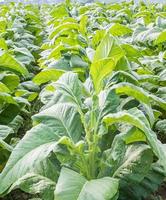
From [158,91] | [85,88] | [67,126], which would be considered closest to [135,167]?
[67,126]

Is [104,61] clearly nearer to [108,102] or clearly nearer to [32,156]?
[108,102]

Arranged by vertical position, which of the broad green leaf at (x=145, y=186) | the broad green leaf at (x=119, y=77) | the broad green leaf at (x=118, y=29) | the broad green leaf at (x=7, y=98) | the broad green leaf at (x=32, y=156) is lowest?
the broad green leaf at (x=145, y=186)

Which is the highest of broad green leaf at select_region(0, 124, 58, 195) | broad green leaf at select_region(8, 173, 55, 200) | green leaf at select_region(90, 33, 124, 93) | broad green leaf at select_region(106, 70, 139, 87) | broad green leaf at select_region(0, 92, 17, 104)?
green leaf at select_region(90, 33, 124, 93)

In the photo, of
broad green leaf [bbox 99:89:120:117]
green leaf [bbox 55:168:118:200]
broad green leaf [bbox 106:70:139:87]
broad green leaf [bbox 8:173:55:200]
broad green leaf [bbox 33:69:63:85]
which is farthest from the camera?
broad green leaf [bbox 33:69:63:85]

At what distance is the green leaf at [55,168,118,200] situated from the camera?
149 cm

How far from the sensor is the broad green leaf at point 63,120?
6.20 feet

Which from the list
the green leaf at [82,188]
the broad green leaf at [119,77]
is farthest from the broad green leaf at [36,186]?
A: the broad green leaf at [119,77]

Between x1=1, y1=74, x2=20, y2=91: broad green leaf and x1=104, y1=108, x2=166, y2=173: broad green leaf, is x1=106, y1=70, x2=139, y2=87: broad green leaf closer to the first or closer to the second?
x1=104, y1=108, x2=166, y2=173: broad green leaf

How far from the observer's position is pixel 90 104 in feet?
6.28

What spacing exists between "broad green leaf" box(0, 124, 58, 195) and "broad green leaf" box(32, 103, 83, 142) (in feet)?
0.22

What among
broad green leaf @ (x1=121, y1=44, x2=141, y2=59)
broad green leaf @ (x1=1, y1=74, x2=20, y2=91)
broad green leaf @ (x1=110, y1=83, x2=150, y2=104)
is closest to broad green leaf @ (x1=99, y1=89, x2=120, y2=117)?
broad green leaf @ (x1=110, y1=83, x2=150, y2=104)

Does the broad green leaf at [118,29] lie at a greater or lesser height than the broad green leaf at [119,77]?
lesser

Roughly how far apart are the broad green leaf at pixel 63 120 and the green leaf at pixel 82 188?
27 centimetres

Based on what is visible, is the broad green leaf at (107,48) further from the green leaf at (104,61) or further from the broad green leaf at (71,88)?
the broad green leaf at (71,88)
